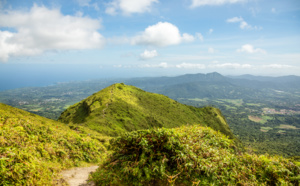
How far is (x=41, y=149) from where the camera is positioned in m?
9.41

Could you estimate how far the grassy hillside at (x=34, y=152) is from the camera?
518cm

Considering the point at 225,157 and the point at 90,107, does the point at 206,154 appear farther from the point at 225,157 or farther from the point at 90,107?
the point at 90,107

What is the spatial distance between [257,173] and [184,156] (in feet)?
9.08

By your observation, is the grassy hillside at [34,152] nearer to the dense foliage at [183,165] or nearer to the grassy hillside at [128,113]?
the dense foliage at [183,165]

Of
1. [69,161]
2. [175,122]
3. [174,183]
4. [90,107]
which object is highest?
[174,183]

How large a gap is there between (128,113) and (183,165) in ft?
223

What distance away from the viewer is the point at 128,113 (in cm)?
7231

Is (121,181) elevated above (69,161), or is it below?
above

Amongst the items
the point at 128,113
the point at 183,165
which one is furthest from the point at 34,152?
the point at 128,113

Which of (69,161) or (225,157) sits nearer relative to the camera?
(225,157)

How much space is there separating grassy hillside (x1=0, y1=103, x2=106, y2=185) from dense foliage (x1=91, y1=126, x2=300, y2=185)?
2419 millimetres

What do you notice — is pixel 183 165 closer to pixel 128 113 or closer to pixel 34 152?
pixel 34 152

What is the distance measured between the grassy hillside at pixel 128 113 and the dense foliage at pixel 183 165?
112ft

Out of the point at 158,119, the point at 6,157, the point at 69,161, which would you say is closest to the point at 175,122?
the point at 158,119
